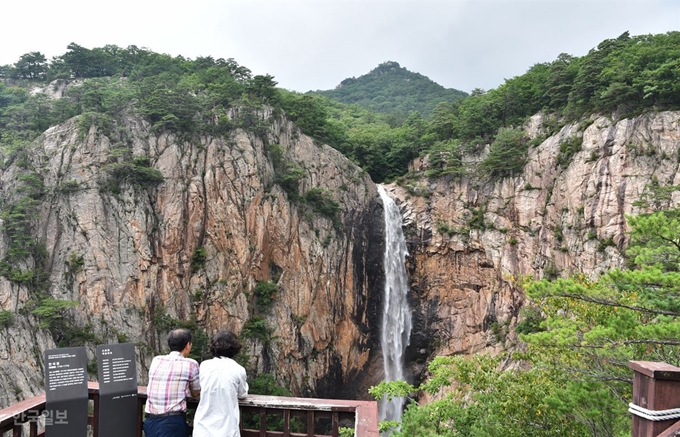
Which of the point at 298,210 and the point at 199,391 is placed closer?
the point at 199,391

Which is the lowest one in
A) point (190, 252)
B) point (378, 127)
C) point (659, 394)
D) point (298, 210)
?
point (190, 252)

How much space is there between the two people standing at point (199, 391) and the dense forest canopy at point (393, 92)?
48.8 metres

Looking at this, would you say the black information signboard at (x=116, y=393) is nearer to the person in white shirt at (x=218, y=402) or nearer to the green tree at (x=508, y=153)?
the person in white shirt at (x=218, y=402)

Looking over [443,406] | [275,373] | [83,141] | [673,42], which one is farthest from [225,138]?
[673,42]

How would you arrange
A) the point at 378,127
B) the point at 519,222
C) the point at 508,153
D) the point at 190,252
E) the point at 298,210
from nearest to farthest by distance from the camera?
1. the point at 190,252
2. the point at 519,222
3. the point at 298,210
4. the point at 508,153
5. the point at 378,127

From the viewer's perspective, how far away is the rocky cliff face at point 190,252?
Result: 658 inches

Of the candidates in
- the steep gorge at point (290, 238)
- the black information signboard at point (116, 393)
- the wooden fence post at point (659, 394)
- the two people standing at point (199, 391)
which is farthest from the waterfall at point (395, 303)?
the wooden fence post at point (659, 394)

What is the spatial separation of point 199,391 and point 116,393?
2.28 ft

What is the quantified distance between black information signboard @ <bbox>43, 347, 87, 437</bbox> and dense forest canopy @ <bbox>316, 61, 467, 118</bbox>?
48.9 metres

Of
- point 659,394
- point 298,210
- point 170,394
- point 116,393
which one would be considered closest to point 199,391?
point 170,394

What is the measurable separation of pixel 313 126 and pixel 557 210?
48.6 feet

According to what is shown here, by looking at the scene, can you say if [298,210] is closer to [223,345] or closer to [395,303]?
[395,303]

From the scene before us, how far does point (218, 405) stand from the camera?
9.63ft

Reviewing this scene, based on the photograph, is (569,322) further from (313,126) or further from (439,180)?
(313,126)
